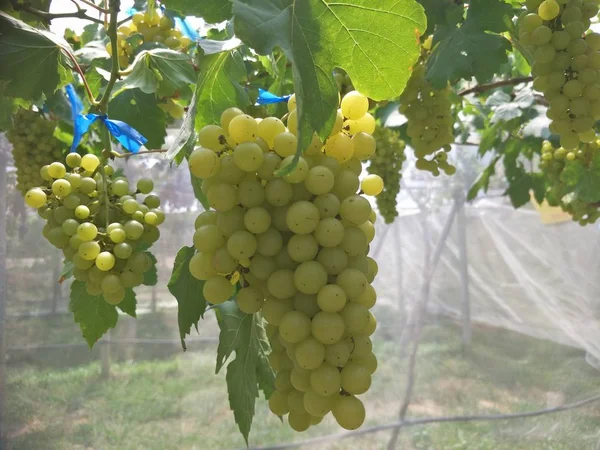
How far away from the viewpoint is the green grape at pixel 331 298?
0.35m

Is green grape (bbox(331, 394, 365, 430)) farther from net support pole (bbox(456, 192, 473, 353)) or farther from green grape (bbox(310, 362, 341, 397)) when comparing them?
net support pole (bbox(456, 192, 473, 353))

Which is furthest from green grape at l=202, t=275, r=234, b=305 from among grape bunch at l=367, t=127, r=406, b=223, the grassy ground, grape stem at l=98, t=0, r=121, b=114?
the grassy ground

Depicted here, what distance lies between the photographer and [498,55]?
77 centimetres

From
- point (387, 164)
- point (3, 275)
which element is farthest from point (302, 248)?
point (3, 275)

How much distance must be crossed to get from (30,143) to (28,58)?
386 millimetres

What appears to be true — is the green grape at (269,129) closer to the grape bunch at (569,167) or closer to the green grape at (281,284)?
the green grape at (281,284)

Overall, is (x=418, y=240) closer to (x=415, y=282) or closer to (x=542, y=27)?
(x=415, y=282)

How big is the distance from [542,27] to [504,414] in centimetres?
230

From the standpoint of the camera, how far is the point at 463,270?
105 inches

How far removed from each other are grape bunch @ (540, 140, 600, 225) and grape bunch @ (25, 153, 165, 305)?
1014 millimetres

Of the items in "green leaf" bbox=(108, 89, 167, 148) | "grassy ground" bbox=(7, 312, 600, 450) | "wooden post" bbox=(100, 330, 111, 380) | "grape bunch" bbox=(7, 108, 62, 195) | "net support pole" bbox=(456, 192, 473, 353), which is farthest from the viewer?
"net support pole" bbox=(456, 192, 473, 353)

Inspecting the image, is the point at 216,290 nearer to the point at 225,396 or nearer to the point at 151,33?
the point at 151,33

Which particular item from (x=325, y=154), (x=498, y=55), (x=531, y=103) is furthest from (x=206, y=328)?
(x=325, y=154)

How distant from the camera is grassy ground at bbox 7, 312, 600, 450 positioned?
1929mm
